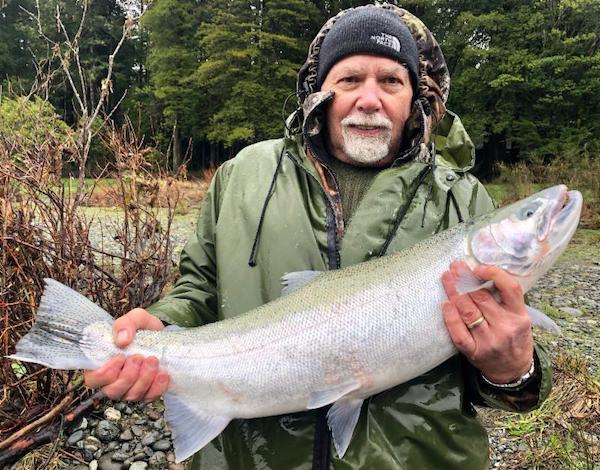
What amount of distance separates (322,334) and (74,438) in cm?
322

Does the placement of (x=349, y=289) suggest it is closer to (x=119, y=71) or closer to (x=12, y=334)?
(x=12, y=334)

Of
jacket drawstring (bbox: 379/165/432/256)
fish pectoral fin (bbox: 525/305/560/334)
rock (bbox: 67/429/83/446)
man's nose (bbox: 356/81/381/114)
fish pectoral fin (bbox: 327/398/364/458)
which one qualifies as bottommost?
rock (bbox: 67/429/83/446)

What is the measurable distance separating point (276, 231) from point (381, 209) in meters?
0.51

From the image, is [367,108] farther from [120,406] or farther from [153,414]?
[120,406]

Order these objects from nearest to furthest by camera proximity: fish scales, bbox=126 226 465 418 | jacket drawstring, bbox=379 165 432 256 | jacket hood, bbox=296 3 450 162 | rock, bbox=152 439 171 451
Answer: fish scales, bbox=126 226 465 418 < jacket drawstring, bbox=379 165 432 256 < jacket hood, bbox=296 3 450 162 < rock, bbox=152 439 171 451

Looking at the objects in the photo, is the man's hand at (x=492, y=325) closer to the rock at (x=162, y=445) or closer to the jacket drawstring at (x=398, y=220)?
the jacket drawstring at (x=398, y=220)

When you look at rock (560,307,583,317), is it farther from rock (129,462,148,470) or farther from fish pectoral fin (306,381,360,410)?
fish pectoral fin (306,381,360,410)

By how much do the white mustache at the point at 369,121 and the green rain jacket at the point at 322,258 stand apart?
7.2 inches

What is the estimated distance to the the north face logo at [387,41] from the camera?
3053mm

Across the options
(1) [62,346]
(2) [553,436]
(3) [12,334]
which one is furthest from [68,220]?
(2) [553,436]

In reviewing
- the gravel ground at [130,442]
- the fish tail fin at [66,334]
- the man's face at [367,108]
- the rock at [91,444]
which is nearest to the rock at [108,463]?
the gravel ground at [130,442]

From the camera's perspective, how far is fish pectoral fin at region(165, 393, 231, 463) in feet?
7.53

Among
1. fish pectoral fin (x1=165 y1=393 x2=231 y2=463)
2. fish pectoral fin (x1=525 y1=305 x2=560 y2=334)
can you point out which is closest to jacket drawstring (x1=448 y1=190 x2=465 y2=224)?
fish pectoral fin (x1=525 y1=305 x2=560 y2=334)

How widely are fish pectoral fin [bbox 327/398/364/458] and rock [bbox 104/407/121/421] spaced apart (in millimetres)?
3258
